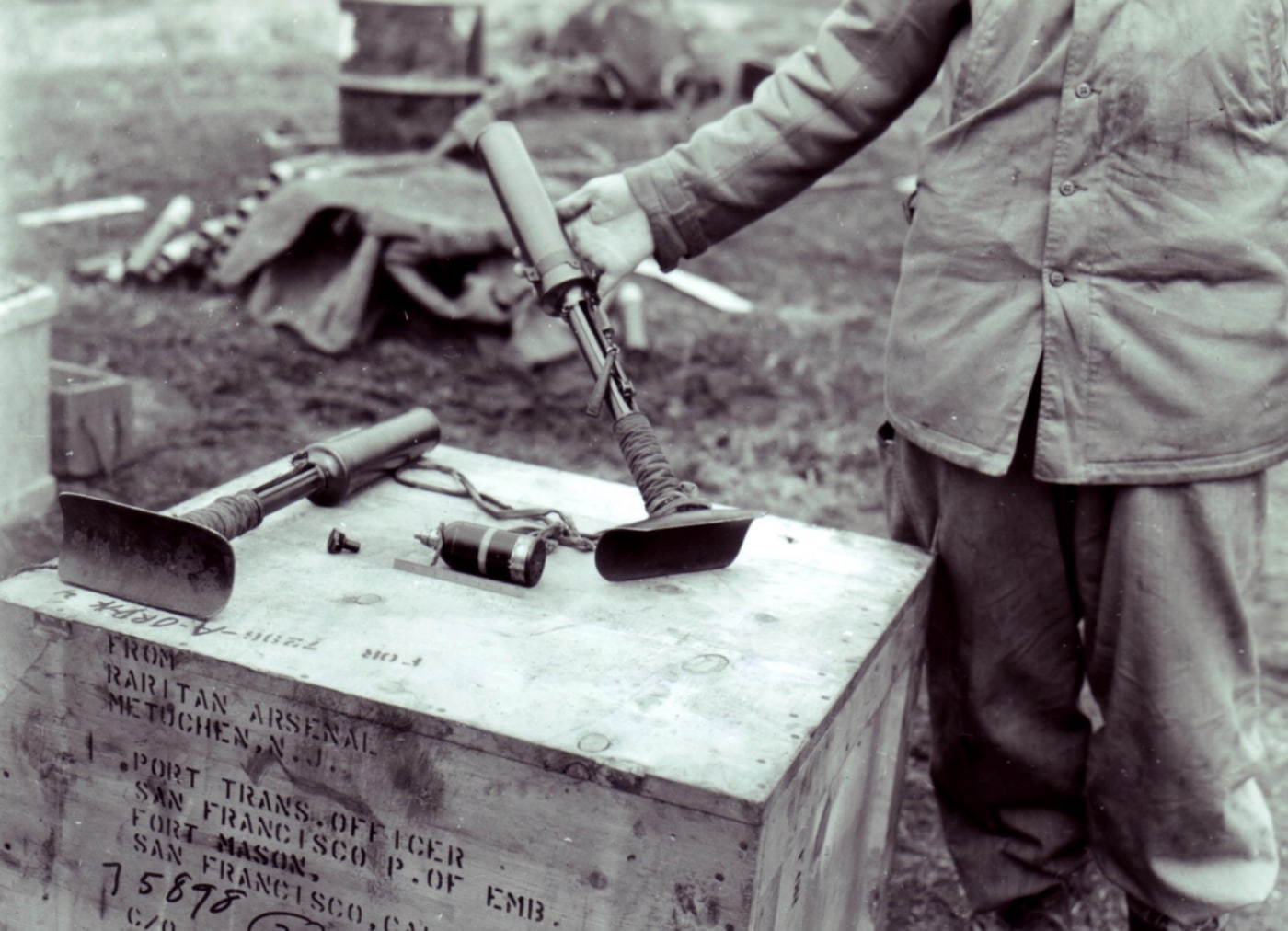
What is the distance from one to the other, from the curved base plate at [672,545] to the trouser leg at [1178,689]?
50 cm

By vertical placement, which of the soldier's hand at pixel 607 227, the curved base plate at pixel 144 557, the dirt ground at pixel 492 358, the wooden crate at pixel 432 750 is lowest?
the dirt ground at pixel 492 358

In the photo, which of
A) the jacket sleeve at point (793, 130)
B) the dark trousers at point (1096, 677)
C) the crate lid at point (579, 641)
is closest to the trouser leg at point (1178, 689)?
the dark trousers at point (1096, 677)

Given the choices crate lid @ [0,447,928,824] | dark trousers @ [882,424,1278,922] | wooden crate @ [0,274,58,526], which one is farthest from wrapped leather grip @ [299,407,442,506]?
wooden crate @ [0,274,58,526]

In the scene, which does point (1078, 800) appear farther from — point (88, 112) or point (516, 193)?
point (88, 112)

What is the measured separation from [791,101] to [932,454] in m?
0.57

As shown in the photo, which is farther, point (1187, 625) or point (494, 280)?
point (494, 280)

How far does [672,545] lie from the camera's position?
1.96 metres

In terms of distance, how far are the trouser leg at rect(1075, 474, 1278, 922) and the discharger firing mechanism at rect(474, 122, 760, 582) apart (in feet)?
1.75

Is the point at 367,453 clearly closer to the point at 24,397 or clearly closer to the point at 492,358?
the point at 24,397

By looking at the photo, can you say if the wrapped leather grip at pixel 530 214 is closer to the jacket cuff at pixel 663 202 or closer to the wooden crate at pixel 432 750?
the jacket cuff at pixel 663 202

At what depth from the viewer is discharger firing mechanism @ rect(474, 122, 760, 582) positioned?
1.94 m

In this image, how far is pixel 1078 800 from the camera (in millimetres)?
2258

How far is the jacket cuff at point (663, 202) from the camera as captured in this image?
2.17 m

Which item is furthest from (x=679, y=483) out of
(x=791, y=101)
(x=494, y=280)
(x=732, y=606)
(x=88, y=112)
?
(x=88, y=112)
